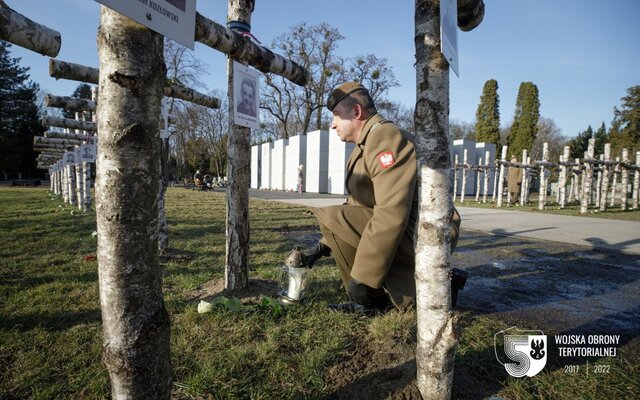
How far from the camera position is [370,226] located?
2373 mm

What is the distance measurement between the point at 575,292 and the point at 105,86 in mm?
4492

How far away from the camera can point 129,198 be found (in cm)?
112

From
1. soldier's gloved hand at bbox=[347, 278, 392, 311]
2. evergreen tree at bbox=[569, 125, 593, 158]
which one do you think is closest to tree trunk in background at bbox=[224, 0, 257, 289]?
A: soldier's gloved hand at bbox=[347, 278, 392, 311]

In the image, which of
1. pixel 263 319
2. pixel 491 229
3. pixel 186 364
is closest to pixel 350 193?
pixel 263 319

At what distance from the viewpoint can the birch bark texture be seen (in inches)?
43.0

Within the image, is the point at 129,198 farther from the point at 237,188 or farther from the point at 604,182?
the point at 604,182

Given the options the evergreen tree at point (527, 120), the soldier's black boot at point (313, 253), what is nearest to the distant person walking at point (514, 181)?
the soldier's black boot at point (313, 253)

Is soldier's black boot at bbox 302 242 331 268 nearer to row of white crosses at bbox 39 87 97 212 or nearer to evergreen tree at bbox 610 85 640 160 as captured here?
row of white crosses at bbox 39 87 97 212

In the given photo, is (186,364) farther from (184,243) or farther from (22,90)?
(22,90)

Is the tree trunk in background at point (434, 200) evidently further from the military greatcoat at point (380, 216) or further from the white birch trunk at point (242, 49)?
the white birch trunk at point (242, 49)

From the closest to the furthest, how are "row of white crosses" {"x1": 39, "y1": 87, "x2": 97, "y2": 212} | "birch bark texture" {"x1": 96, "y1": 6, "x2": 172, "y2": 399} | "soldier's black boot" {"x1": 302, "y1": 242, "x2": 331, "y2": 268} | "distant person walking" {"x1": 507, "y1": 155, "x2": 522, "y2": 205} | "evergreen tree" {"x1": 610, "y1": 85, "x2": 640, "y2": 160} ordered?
"birch bark texture" {"x1": 96, "y1": 6, "x2": 172, "y2": 399} → "soldier's black boot" {"x1": 302, "y1": 242, "x2": 331, "y2": 268} → "row of white crosses" {"x1": 39, "y1": 87, "x2": 97, "y2": 212} → "distant person walking" {"x1": 507, "y1": 155, "x2": 522, "y2": 205} → "evergreen tree" {"x1": 610, "y1": 85, "x2": 640, "y2": 160}

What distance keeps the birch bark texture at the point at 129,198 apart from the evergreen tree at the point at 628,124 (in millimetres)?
44175

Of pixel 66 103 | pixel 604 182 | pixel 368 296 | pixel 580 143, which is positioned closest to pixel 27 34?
pixel 368 296

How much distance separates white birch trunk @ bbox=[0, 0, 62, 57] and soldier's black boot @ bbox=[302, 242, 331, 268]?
2.22 m
